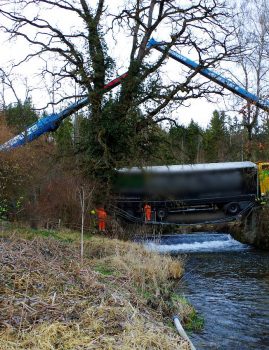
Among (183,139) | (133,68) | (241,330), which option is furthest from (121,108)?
(241,330)

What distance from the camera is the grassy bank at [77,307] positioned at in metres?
5.33

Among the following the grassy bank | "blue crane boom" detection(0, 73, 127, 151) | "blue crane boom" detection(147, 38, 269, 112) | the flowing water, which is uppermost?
"blue crane boom" detection(147, 38, 269, 112)

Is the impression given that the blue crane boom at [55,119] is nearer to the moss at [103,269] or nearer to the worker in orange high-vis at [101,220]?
the worker in orange high-vis at [101,220]

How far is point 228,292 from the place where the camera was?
1194cm

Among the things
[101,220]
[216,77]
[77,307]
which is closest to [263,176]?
[216,77]

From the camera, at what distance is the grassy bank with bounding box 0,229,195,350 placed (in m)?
5.33

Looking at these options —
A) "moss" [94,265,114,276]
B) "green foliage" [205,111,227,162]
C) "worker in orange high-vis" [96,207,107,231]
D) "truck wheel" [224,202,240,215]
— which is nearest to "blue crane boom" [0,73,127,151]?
"worker in orange high-vis" [96,207,107,231]

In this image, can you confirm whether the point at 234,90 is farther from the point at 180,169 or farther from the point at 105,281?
the point at 105,281

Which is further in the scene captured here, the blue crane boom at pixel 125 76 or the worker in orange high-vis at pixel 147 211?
the worker in orange high-vis at pixel 147 211

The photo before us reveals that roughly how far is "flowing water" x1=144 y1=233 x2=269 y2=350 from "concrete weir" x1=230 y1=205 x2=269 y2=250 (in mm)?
638

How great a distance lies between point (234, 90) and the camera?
25422mm

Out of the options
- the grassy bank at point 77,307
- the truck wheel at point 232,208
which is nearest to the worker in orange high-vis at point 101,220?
the truck wheel at point 232,208

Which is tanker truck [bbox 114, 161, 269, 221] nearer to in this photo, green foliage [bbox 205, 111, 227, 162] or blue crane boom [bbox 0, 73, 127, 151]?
blue crane boom [bbox 0, 73, 127, 151]

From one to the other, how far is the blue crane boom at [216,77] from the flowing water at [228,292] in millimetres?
6855
